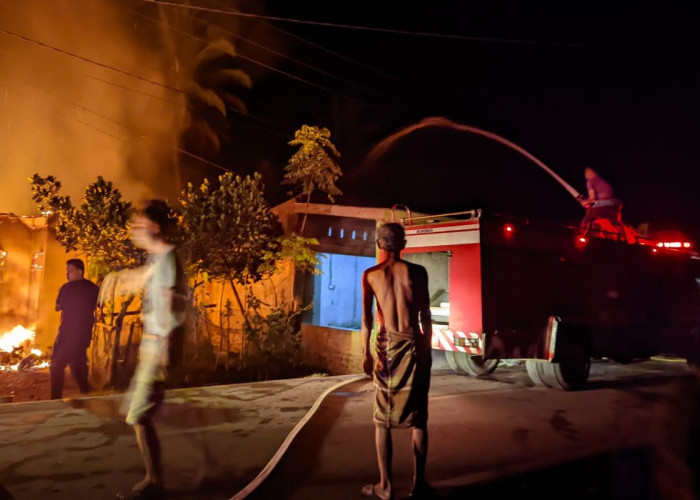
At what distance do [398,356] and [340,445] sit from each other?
1.77 metres

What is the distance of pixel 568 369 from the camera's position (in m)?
8.14

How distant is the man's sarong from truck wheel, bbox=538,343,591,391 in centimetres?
496

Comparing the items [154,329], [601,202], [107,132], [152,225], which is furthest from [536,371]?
[107,132]

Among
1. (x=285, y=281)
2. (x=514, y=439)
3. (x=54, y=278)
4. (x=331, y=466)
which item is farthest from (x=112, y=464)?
(x=285, y=281)

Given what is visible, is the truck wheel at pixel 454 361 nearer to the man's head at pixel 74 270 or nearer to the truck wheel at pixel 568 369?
the truck wheel at pixel 568 369

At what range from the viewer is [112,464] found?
4266 millimetres

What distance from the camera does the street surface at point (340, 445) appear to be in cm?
399

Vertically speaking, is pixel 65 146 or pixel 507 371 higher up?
pixel 65 146

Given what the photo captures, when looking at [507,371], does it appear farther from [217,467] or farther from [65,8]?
[65,8]

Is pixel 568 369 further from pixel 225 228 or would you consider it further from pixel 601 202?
pixel 225 228

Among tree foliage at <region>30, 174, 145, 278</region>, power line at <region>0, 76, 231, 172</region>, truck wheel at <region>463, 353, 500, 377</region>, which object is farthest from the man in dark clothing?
power line at <region>0, 76, 231, 172</region>

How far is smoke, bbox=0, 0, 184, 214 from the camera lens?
13758 mm

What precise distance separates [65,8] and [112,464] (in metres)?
14.2

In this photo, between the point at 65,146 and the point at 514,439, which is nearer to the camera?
the point at 514,439
